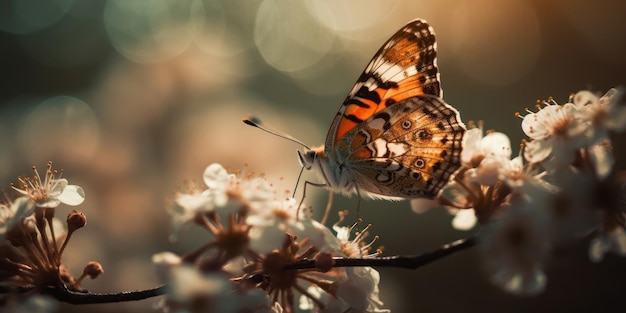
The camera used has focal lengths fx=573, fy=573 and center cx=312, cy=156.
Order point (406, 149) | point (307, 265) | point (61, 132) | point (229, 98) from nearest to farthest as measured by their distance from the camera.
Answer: point (307, 265) < point (406, 149) < point (61, 132) < point (229, 98)

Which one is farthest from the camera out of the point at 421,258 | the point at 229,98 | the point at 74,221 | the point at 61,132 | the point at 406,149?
the point at 229,98

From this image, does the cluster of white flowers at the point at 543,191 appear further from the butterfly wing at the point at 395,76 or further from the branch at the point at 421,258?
the butterfly wing at the point at 395,76

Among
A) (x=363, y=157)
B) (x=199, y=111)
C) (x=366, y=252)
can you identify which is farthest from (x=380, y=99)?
(x=199, y=111)

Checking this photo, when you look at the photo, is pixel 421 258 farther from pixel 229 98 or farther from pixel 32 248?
pixel 229 98

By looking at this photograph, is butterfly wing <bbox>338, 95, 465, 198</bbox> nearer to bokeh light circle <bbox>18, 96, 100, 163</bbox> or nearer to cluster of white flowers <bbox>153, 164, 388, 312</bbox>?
cluster of white flowers <bbox>153, 164, 388, 312</bbox>

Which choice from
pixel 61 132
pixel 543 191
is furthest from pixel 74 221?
pixel 61 132
